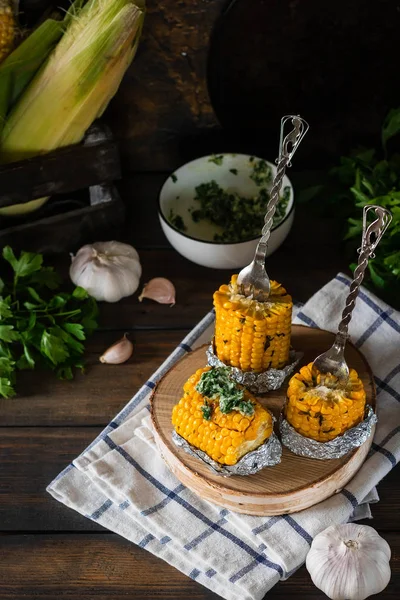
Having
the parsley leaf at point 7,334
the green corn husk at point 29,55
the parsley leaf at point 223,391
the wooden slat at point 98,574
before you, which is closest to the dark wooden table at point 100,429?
the wooden slat at point 98,574

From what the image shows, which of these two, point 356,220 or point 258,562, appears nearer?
point 258,562

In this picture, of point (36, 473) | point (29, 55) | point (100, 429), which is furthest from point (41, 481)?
point (29, 55)

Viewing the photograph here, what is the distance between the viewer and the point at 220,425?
4.37 feet

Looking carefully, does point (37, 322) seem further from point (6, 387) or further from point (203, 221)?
point (203, 221)

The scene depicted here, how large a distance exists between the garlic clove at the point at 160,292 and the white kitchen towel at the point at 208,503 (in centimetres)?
22

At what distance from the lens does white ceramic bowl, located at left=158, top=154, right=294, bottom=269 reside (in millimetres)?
1790

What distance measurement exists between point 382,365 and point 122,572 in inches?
24.6

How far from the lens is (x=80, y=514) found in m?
1.51

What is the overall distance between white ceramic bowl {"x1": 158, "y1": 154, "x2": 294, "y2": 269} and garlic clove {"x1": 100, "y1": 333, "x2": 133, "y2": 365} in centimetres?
26

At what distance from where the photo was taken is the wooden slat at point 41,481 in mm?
1499

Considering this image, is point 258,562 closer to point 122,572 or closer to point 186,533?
point 186,533

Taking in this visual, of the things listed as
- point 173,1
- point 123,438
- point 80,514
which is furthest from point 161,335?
point 173,1

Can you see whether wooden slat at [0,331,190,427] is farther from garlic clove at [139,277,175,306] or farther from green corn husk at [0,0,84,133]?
green corn husk at [0,0,84,133]

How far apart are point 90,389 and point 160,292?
28cm
